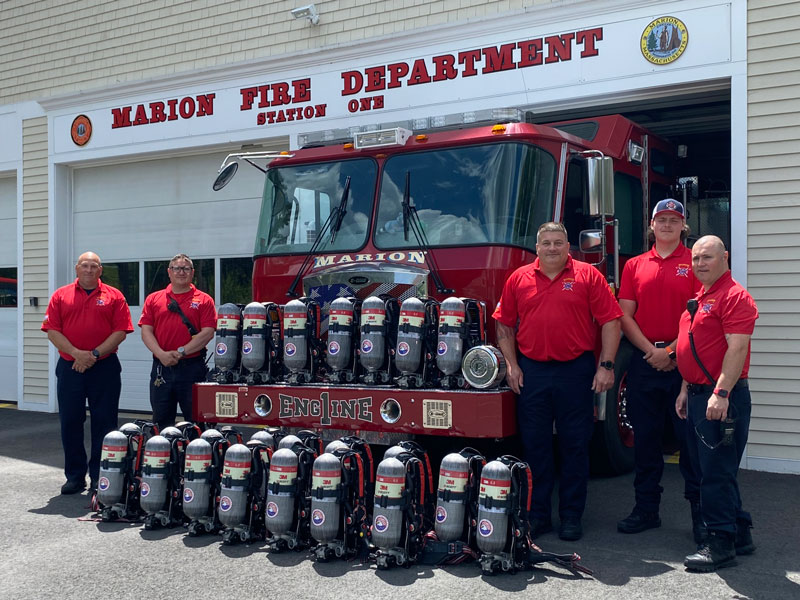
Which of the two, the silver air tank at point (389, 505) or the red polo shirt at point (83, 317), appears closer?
the silver air tank at point (389, 505)

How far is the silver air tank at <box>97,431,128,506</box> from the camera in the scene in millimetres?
5867

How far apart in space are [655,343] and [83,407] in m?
4.37

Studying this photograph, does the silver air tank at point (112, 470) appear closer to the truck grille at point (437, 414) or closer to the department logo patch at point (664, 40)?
the truck grille at point (437, 414)

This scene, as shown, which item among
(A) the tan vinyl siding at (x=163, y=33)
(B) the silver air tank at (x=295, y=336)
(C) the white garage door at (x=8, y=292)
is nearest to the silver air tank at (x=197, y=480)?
(B) the silver air tank at (x=295, y=336)

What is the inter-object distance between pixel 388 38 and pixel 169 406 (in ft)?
15.8

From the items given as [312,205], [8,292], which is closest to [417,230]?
[312,205]

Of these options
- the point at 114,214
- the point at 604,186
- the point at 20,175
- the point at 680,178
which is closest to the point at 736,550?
the point at 604,186

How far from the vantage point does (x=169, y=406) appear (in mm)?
7078

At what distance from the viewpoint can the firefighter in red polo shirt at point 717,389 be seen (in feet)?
15.0

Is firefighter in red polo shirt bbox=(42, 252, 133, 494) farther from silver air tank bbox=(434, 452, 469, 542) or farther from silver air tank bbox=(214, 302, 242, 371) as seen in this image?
silver air tank bbox=(434, 452, 469, 542)

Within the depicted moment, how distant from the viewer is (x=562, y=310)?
17.4 ft

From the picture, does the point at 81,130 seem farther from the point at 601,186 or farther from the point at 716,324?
the point at 716,324

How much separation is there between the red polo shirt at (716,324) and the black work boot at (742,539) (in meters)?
0.86

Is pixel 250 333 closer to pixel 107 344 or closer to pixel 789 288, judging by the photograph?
pixel 107 344
